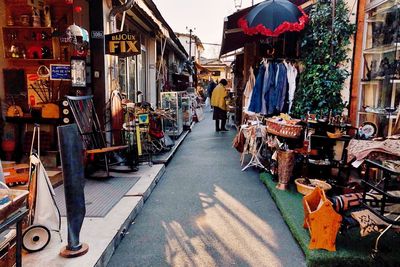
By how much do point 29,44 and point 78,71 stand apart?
128cm

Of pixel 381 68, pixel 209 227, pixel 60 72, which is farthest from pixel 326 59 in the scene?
pixel 60 72

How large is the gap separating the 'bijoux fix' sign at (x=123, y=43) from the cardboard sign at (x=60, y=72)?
88 cm

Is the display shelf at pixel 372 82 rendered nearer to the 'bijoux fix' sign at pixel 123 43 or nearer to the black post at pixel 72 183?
the 'bijoux fix' sign at pixel 123 43

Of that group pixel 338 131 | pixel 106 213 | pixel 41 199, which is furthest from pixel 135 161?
pixel 338 131

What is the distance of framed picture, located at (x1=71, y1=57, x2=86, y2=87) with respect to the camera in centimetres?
558

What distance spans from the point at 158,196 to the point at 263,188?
72.6 inches

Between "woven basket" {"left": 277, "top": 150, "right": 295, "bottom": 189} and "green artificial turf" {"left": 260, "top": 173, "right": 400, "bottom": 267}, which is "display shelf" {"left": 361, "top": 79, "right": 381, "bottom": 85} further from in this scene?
"green artificial turf" {"left": 260, "top": 173, "right": 400, "bottom": 267}

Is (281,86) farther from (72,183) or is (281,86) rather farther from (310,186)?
(72,183)

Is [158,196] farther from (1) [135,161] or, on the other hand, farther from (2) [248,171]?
(2) [248,171]

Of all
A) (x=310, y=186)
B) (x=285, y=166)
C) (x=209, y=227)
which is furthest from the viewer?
(x=285, y=166)

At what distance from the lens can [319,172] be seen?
510 cm

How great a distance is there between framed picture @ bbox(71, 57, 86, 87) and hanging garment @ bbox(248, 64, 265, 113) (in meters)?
3.30

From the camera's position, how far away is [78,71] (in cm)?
561

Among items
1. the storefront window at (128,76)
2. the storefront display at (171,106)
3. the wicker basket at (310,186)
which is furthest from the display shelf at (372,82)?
the storefront display at (171,106)
